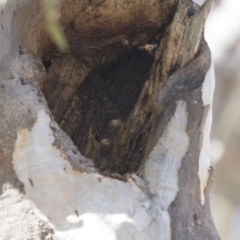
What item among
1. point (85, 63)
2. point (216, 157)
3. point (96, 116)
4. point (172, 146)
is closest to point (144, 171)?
point (172, 146)

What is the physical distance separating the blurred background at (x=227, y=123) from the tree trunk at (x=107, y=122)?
1483 millimetres

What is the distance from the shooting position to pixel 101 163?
55.3 inches

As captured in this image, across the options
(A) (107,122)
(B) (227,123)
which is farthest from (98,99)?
(B) (227,123)

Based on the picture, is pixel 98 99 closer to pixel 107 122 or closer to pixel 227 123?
pixel 107 122

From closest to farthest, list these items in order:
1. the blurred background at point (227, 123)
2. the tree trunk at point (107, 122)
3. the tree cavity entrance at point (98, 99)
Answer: the tree trunk at point (107, 122) < the tree cavity entrance at point (98, 99) < the blurred background at point (227, 123)

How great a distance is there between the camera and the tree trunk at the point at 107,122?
1.09 metres

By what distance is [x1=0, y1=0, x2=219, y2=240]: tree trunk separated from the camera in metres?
1.09

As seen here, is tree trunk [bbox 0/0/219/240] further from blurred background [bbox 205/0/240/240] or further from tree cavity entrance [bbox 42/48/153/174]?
blurred background [bbox 205/0/240/240]

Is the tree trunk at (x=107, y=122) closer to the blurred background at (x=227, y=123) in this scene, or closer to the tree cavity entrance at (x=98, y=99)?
the tree cavity entrance at (x=98, y=99)

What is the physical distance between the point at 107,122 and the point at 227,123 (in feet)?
5.80

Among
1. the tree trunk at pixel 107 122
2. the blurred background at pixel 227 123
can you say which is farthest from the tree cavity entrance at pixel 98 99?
the blurred background at pixel 227 123

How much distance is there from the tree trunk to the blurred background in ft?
4.86

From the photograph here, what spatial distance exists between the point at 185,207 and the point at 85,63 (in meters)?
0.56

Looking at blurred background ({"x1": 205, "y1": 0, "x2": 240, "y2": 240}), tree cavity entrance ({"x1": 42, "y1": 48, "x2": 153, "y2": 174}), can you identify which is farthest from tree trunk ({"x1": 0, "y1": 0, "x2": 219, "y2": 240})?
blurred background ({"x1": 205, "y1": 0, "x2": 240, "y2": 240})
